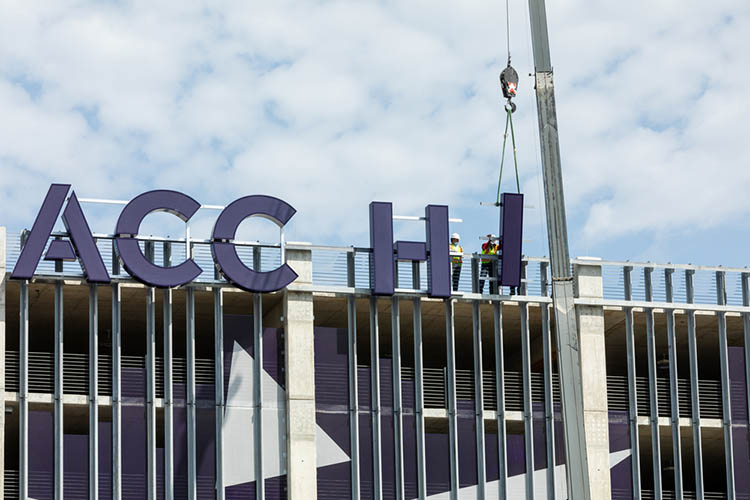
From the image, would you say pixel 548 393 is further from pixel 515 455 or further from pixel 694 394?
pixel 694 394

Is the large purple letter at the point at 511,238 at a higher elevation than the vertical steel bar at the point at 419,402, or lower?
higher

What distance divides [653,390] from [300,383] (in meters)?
13.9

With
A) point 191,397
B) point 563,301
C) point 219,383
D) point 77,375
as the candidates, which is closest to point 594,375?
point 219,383

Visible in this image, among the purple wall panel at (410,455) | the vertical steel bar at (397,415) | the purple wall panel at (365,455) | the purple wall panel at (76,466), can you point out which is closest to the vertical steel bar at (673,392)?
the purple wall panel at (410,455)

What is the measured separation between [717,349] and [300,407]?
19796mm

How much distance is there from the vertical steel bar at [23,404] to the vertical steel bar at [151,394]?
4016 millimetres

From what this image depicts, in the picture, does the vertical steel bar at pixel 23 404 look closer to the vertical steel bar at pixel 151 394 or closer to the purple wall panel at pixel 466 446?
the vertical steel bar at pixel 151 394

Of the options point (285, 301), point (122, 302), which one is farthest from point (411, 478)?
point (122, 302)

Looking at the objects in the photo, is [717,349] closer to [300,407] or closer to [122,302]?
[300,407]

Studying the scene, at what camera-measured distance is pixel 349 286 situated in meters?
61.3

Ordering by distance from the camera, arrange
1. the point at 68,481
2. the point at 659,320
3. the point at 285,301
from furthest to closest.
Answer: the point at 659,320, the point at 285,301, the point at 68,481

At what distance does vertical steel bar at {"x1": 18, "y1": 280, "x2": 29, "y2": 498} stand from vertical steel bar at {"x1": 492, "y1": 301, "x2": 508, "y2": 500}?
16.8 m

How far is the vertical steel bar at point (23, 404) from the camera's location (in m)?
56.2

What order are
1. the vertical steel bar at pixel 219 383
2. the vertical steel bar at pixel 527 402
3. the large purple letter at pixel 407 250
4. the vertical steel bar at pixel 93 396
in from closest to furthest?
the vertical steel bar at pixel 93 396 → the vertical steel bar at pixel 219 383 → the large purple letter at pixel 407 250 → the vertical steel bar at pixel 527 402
